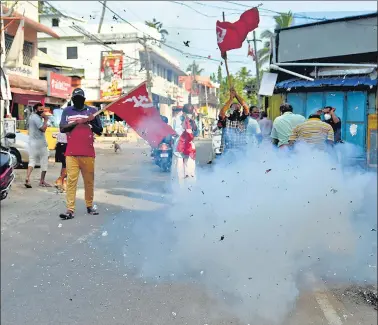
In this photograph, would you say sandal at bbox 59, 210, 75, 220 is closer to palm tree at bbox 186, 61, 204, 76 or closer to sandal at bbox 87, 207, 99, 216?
sandal at bbox 87, 207, 99, 216

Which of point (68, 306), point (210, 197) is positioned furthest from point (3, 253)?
point (210, 197)

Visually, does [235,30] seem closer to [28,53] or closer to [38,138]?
[38,138]

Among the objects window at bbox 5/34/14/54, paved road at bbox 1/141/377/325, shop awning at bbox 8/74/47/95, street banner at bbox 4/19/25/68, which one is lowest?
paved road at bbox 1/141/377/325

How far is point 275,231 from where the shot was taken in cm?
375

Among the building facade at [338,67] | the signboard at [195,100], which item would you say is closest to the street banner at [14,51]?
the building facade at [338,67]

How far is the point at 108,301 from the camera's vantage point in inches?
136

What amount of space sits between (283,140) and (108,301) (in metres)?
3.42

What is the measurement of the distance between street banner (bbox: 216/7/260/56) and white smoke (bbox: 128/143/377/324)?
131 centimetres

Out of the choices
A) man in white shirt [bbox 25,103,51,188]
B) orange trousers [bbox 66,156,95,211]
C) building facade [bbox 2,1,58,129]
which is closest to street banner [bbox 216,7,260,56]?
orange trousers [bbox 66,156,95,211]

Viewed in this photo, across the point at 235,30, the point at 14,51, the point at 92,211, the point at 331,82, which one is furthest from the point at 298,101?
the point at 235,30

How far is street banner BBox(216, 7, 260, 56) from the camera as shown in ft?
16.0

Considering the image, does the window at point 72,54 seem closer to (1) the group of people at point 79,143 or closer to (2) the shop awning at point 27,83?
(2) the shop awning at point 27,83

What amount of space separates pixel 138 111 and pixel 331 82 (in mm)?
9224

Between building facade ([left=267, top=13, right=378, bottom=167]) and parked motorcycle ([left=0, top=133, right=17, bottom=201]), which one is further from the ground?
building facade ([left=267, top=13, right=378, bottom=167])
